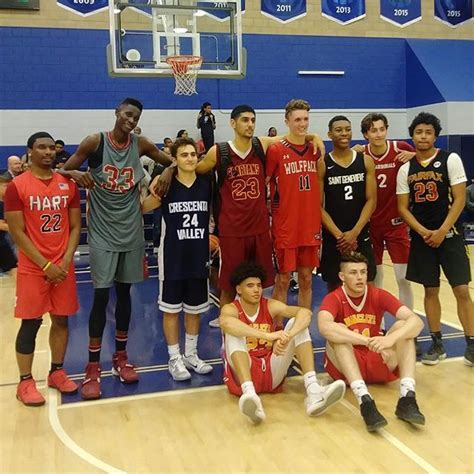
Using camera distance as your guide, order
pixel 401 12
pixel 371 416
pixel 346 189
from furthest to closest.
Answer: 1. pixel 401 12
2. pixel 346 189
3. pixel 371 416

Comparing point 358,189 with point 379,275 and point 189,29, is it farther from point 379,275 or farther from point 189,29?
point 189,29

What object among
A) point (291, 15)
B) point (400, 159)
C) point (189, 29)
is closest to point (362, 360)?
point (400, 159)

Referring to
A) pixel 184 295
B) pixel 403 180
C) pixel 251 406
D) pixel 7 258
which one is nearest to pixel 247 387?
pixel 251 406

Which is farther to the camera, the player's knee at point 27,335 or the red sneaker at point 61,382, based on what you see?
the red sneaker at point 61,382

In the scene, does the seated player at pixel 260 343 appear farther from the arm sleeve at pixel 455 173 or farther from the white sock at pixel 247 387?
the arm sleeve at pixel 455 173

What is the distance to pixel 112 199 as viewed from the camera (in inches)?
161

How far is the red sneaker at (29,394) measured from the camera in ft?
12.8

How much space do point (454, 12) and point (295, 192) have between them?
10890 millimetres

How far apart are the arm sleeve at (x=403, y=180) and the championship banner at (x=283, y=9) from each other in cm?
867

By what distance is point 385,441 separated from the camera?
3.22m

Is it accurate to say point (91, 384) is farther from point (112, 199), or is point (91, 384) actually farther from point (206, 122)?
point (206, 122)

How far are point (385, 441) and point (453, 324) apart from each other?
268cm

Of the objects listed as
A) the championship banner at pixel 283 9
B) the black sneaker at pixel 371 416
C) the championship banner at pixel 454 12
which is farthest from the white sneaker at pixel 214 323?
the championship banner at pixel 454 12

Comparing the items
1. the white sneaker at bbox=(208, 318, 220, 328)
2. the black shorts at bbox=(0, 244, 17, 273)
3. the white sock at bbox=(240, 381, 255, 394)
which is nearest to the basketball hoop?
the black shorts at bbox=(0, 244, 17, 273)
